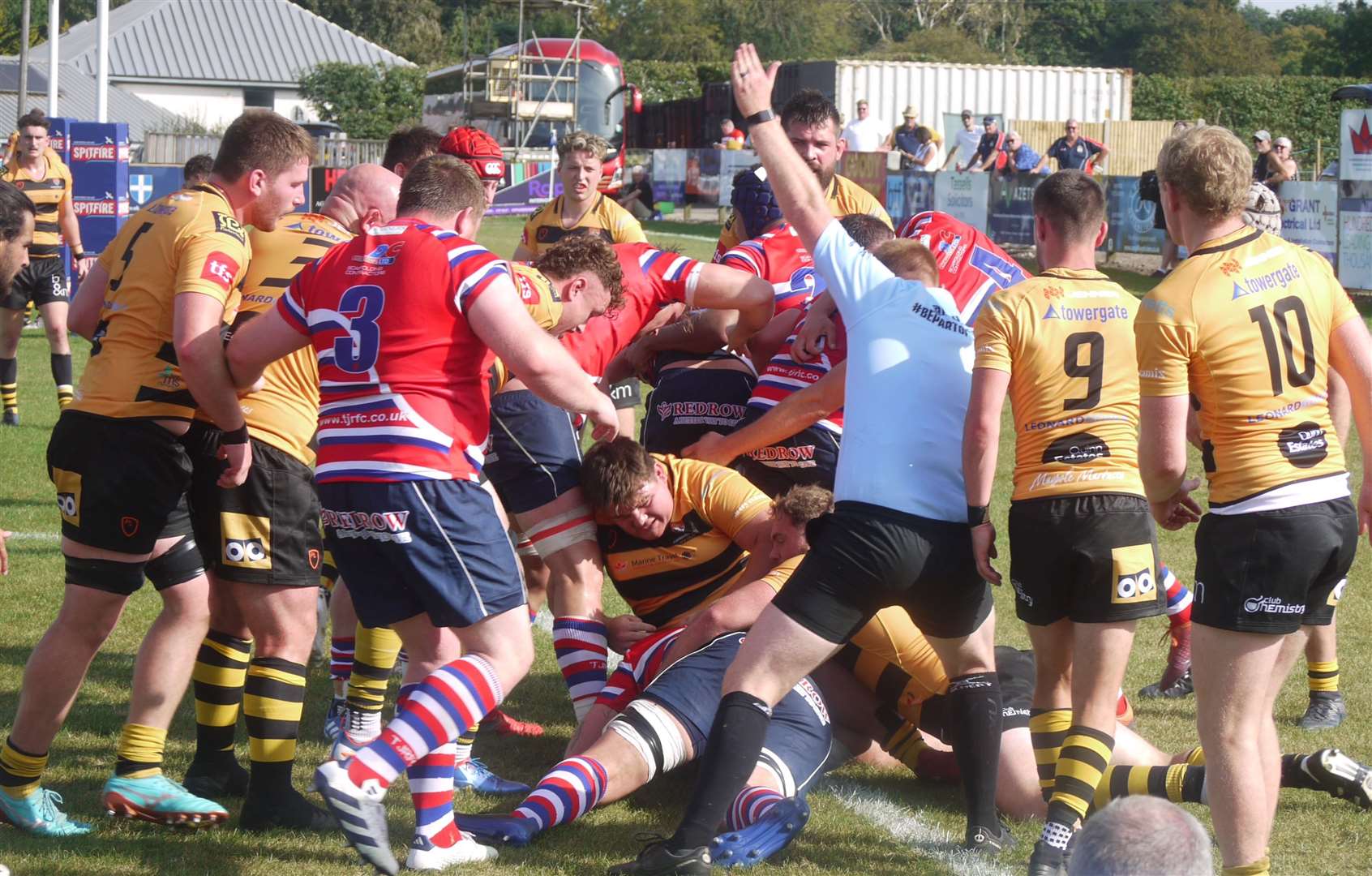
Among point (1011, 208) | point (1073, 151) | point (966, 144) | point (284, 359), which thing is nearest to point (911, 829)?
point (284, 359)

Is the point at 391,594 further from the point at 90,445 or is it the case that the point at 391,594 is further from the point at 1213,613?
the point at 1213,613

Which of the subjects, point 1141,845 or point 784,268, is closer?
point 1141,845

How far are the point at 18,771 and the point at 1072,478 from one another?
321 cm

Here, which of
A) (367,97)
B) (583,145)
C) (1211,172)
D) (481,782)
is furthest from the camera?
(367,97)

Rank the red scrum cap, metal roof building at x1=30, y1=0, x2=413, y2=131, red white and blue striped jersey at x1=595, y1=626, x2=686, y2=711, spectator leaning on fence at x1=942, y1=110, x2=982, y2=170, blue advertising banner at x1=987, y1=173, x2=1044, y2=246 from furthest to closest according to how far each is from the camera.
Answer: metal roof building at x1=30, y1=0, x2=413, y2=131
spectator leaning on fence at x1=942, y1=110, x2=982, y2=170
blue advertising banner at x1=987, y1=173, x2=1044, y2=246
the red scrum cap
red white and blue striped jersey at x1=595, y1=626, x2=686, y2=711

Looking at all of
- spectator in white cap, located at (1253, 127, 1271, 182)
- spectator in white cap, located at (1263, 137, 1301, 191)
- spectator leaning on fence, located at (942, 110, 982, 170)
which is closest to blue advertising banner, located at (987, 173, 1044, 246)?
spectator in white cap, located at (1253, 127, 1271, 182)

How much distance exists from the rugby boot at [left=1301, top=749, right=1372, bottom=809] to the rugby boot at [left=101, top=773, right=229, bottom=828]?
11.1ft

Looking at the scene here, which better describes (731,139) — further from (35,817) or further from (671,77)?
(35,817)

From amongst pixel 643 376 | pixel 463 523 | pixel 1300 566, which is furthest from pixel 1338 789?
pixel 643 376

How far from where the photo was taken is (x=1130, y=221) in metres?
21.6

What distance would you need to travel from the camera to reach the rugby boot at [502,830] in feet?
13.6

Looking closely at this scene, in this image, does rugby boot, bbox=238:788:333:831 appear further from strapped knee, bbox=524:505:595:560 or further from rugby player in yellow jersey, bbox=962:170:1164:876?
rugby player in yellow jersey, bbox=962:170:1164:876

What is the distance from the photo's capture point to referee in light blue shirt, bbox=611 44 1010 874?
12.5ft

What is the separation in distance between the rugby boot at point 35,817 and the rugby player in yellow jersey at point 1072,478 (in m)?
2.83
